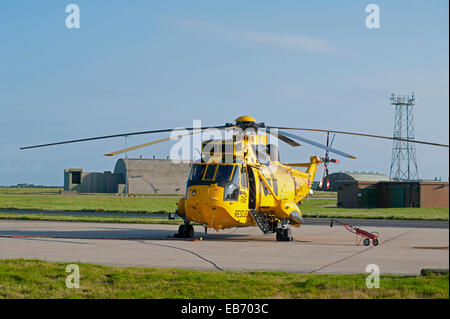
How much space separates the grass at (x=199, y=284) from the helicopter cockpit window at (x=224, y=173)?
8.11 metres

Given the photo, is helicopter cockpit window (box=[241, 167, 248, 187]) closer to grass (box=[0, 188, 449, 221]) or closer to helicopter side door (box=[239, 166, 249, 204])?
helicopter side door (box=[239, 166, 249, 204])

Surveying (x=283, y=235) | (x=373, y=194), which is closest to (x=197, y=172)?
(x=283, y=235)

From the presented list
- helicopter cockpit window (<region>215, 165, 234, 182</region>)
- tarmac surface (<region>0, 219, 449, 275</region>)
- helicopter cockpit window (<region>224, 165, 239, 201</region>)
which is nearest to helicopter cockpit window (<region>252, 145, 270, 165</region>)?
helicopter cockpit window (<region>224, 165, 239, 201</region>)

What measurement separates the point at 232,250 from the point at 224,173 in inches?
142

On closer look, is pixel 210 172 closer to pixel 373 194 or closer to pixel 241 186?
pixel 241 186

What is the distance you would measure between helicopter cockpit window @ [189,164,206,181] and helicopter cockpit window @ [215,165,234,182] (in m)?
0.60

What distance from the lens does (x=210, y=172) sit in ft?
70.5

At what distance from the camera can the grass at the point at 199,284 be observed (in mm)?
10508

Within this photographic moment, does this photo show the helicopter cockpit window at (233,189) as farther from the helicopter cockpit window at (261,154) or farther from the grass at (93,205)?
the grass at (93,205)

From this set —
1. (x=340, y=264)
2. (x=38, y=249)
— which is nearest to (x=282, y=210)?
(x=340, y=264)

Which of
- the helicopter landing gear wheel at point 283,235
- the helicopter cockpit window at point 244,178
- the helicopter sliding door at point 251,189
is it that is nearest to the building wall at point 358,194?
the helicopter landing gear wheel at point 283,235

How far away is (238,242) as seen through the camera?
22234mm
